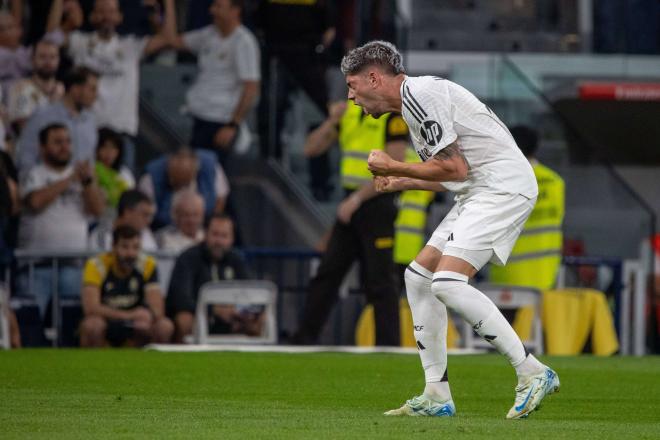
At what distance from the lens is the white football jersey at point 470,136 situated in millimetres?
7793

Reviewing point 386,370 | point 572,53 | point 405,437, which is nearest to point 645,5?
point 572,53

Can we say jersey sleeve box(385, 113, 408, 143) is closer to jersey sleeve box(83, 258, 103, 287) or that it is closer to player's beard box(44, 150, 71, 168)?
jersey sleeve box(83, 258, 103, 287)

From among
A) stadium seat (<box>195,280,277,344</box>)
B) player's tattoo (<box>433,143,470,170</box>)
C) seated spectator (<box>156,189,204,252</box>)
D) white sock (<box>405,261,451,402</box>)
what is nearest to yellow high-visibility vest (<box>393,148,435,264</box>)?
stadium seat (<box>195,280,277,344</box>)

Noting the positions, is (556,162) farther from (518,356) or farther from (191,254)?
(518,356)

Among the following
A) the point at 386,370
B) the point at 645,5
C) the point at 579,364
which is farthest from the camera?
the point at 645,5

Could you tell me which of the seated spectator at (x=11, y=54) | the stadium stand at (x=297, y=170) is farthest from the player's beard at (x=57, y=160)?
the seated spectator at (x=11, y=54)

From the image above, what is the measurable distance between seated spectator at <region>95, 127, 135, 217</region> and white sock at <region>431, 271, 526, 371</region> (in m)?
8.05

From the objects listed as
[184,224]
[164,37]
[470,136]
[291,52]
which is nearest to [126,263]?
[184,224]

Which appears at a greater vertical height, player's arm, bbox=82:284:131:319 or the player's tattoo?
the player's tattoo

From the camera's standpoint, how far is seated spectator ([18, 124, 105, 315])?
14680 millimetres

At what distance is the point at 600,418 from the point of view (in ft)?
26.5

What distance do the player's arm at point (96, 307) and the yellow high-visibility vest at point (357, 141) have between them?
220 centimetres

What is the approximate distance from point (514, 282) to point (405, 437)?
8.60 metres

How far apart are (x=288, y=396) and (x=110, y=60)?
7.70 metres
